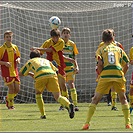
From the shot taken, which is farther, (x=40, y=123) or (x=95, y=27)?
(x=95, y=27)

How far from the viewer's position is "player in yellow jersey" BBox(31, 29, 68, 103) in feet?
42.5

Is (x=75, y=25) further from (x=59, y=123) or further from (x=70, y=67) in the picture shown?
(x=59, y=123)

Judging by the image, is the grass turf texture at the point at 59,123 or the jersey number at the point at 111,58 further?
the jersey number at the point at 111,58

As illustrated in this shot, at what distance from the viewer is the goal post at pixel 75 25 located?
19.8 metres

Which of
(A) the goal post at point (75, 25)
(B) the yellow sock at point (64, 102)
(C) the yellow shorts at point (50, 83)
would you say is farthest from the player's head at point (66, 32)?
(A) the goal post at point (75, 25)

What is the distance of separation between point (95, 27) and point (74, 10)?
3.12 ft

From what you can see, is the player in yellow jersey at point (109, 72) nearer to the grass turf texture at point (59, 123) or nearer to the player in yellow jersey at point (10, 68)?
the grass turf texture at point (59, 123)

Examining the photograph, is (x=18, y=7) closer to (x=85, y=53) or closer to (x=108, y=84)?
(x=85, y=53)

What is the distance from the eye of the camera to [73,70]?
14844 millimetres

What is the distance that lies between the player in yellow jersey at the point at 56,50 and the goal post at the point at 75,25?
18.9 feet

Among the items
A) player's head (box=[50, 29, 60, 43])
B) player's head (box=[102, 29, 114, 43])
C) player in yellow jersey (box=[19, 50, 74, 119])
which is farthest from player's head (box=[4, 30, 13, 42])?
player's head (box=[102, 29, 114, 43])

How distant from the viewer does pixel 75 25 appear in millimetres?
20953

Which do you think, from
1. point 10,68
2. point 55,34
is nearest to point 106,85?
point 55,34

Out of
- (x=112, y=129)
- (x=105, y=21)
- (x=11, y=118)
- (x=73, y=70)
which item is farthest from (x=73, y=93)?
(x=105, y=21)
